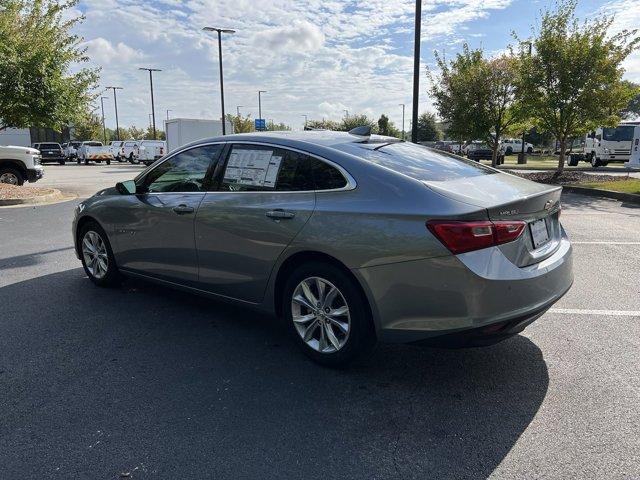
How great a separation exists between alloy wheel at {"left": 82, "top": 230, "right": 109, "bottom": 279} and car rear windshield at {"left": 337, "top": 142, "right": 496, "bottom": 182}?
9.98ft

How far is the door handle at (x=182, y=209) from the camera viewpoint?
14.4ft

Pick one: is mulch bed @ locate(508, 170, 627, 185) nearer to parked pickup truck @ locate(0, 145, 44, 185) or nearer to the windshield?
the windshield

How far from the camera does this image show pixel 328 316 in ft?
11.7

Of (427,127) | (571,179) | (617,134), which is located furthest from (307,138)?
(427,127)

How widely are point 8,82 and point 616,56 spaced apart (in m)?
16.7

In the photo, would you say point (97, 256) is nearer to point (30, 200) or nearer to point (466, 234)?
point (466, 234)

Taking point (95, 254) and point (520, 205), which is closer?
point (520, 205)

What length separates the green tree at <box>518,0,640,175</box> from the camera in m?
15.5

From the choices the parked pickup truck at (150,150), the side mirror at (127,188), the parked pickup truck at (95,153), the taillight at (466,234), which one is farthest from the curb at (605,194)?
the parked pickup truck at (95,153)

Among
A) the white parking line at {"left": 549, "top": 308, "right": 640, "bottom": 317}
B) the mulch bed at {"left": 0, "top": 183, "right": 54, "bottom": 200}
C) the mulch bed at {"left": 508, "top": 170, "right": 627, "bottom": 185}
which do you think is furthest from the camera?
the mulch bed at {"left": 508, "top": 170, "right": 627, "bottom": 185}

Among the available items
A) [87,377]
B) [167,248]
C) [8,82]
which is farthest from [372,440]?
[8,82]

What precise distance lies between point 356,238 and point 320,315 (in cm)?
66

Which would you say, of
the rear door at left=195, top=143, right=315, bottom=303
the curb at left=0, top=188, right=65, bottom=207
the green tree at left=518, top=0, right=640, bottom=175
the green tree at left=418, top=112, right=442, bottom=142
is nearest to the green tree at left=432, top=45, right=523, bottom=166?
the green tree at left=518, top=0, right=640, bottom=175

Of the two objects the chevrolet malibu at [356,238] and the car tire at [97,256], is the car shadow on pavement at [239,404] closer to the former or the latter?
the chevrolet malibu at [356,238]
